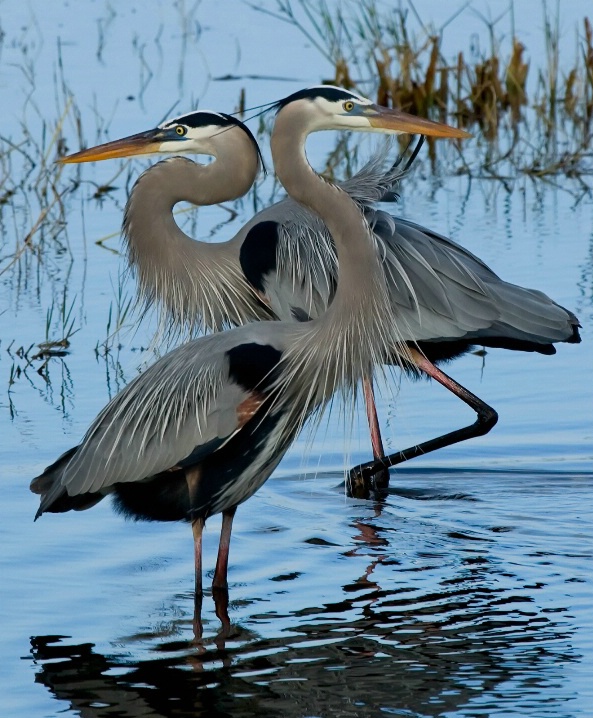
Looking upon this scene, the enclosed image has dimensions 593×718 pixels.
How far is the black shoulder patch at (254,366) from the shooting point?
524cm

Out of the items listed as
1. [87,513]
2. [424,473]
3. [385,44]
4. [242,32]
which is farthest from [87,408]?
[242,32]

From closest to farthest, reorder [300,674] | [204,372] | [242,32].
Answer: [300,674]
[204,372]
[242,32]

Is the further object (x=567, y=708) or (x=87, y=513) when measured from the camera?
(x=87, y=513)

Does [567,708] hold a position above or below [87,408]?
below

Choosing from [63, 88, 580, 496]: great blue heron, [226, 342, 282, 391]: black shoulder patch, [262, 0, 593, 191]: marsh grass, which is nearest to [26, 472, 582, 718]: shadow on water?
[226, 342, 282, 391]: black shoulder patch

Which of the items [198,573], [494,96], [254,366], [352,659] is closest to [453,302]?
[254,366]

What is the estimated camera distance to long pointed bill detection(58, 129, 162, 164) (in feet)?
21.6

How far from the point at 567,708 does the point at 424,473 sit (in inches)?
94.7

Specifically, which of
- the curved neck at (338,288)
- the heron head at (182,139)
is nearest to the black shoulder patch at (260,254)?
the heron head at (182,139)

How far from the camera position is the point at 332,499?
21.4 ft

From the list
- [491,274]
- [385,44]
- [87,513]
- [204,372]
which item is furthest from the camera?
[385,44]

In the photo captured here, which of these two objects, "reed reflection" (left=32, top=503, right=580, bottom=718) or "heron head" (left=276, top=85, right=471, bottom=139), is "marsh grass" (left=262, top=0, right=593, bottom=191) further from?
"reed reflection" (left=32, top=503, right=580, bottom=718)

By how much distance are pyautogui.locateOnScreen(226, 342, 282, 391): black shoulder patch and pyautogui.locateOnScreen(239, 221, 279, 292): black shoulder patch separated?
1.52m

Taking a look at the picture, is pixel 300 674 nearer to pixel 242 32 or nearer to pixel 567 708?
pixel 567 708
